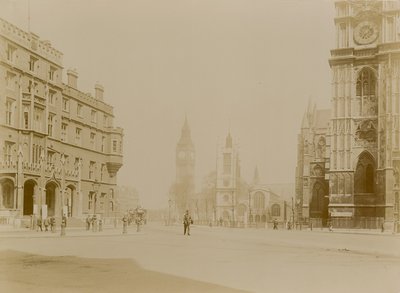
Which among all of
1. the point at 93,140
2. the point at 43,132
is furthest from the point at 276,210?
the point at 43,132

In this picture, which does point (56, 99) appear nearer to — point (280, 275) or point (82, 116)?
point (82, 116)

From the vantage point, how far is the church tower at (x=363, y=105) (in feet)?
142

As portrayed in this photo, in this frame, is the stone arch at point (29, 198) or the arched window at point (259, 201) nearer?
the stone arch at point (29, 198)

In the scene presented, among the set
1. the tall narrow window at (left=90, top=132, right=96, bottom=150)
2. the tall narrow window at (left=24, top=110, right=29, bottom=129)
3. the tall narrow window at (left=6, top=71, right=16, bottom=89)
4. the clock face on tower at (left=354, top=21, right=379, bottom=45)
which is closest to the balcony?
the tall narrow window at (left=90, top=132, right=96, bottom=150)

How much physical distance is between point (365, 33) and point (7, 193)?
3311cm

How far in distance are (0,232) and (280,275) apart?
41.7 ft

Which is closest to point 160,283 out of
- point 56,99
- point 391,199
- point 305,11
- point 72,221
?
point 305,11

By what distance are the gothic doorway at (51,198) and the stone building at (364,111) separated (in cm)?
2531

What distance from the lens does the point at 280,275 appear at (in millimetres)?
12570

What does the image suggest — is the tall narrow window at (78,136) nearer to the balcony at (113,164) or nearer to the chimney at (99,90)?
the balcony at (113,164)

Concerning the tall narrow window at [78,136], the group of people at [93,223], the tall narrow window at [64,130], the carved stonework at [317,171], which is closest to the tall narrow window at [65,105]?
the tall narrow window at [64,130]

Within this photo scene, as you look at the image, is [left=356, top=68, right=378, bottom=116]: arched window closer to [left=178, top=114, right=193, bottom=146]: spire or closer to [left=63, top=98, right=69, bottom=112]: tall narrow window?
[left=63, top=98, right=69, bottom=112]: tall narrow window

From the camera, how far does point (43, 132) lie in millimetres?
24047

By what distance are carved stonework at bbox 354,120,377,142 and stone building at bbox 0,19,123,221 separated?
25.6 metres
